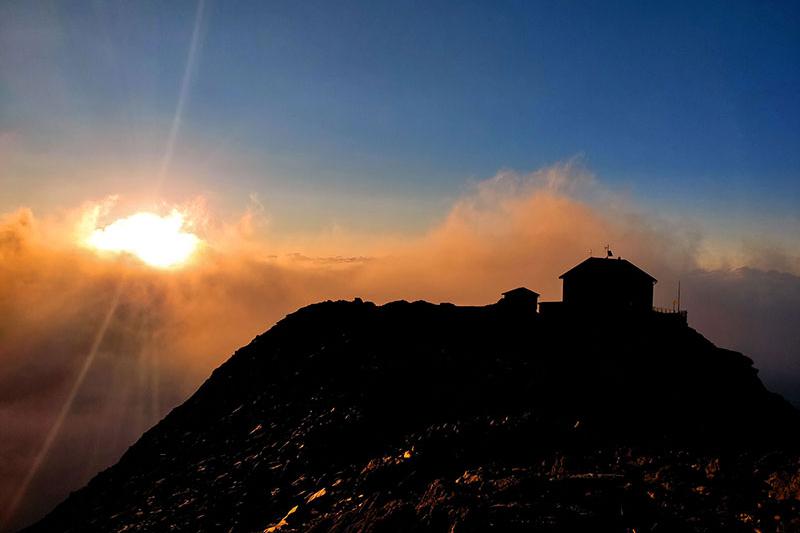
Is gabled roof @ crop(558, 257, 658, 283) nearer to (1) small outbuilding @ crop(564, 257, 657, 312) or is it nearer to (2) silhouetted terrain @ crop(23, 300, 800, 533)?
(1) small outbuilding @ crop(564, 257, 657, 312)

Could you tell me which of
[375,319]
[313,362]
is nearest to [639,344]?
[375,319]

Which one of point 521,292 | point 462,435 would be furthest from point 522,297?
point 462,435

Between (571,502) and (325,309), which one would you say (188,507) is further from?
(325,309)

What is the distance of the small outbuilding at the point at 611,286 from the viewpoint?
139 ft

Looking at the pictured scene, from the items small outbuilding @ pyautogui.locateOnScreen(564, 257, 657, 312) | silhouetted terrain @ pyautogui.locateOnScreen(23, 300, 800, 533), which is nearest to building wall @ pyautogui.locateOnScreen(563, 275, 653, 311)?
small outbuilding @ pyautogui.locateOnScreen(564, 257, 657, 312)

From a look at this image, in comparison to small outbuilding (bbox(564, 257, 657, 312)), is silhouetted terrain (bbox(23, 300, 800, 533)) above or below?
below

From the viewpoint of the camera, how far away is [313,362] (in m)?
31.9

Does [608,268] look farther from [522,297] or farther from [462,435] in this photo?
[462,435]

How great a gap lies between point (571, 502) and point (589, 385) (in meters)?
13.5

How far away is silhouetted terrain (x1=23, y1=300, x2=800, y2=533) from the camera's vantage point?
12109 millimetres

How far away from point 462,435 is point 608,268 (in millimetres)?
28777

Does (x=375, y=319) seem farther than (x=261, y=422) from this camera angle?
Yes

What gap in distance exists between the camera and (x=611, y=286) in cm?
4250

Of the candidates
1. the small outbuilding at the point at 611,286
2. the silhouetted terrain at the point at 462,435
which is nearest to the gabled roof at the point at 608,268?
the small outbuilding at the point at 611,286
